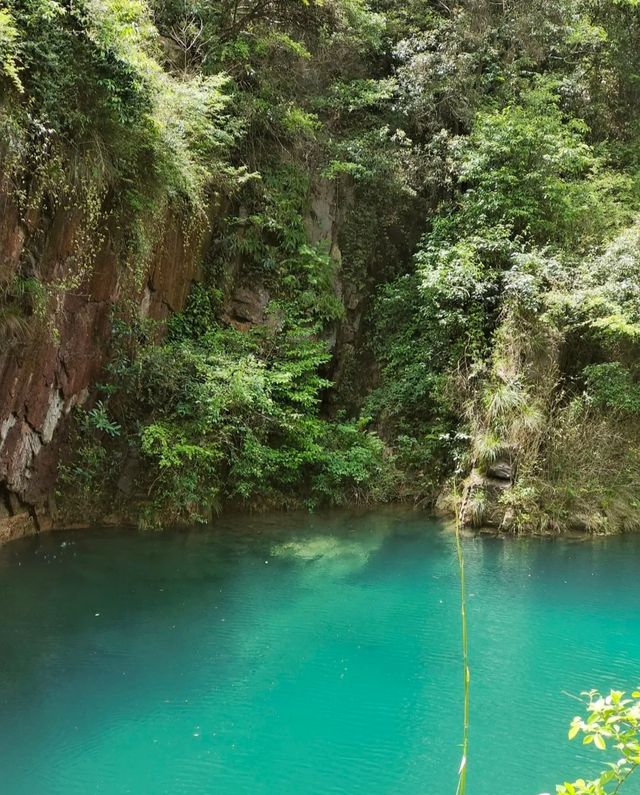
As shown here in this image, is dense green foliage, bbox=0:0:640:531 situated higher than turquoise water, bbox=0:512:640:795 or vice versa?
dense green foliage, bbox=0:0:640:531

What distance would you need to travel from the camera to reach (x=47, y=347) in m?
7.39

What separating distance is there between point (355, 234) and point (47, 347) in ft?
21.3

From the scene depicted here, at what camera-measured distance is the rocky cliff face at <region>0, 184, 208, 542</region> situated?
667 centimetres

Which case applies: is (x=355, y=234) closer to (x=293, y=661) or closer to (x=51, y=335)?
(x=51, y=335)

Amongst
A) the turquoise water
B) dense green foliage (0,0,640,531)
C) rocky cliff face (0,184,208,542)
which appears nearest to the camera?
the turquoise water

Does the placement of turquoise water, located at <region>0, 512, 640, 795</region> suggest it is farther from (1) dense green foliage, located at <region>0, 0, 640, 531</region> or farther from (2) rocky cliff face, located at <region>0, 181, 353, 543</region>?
(1) dense green foliage, located at <region>0, 0, 640, 531</region>

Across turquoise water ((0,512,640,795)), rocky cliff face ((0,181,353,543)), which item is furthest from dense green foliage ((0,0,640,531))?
turquoise water ((0,512,640,795))

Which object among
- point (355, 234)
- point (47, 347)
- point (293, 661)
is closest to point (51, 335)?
point (47, 347)

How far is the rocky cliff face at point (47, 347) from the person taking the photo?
21.9ft

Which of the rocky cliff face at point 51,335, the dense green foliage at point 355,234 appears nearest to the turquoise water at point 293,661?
the rocky cliff face at point 51,335

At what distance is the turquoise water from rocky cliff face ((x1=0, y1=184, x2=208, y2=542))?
2.23ft

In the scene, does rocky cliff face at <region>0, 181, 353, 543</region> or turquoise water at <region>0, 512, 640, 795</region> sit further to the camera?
rocky cliff face at <region>0, 181, 353, 543</region>

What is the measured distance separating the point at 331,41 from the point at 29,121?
7.31 m

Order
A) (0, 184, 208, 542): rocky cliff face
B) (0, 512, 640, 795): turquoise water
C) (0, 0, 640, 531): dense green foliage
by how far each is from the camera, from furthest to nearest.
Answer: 1. (0, 0, 640, 531): dense green foliage
2. (0, 184, 208, 542): rocky cliff face
3. (0, 512, 640, 795): turquoise water
